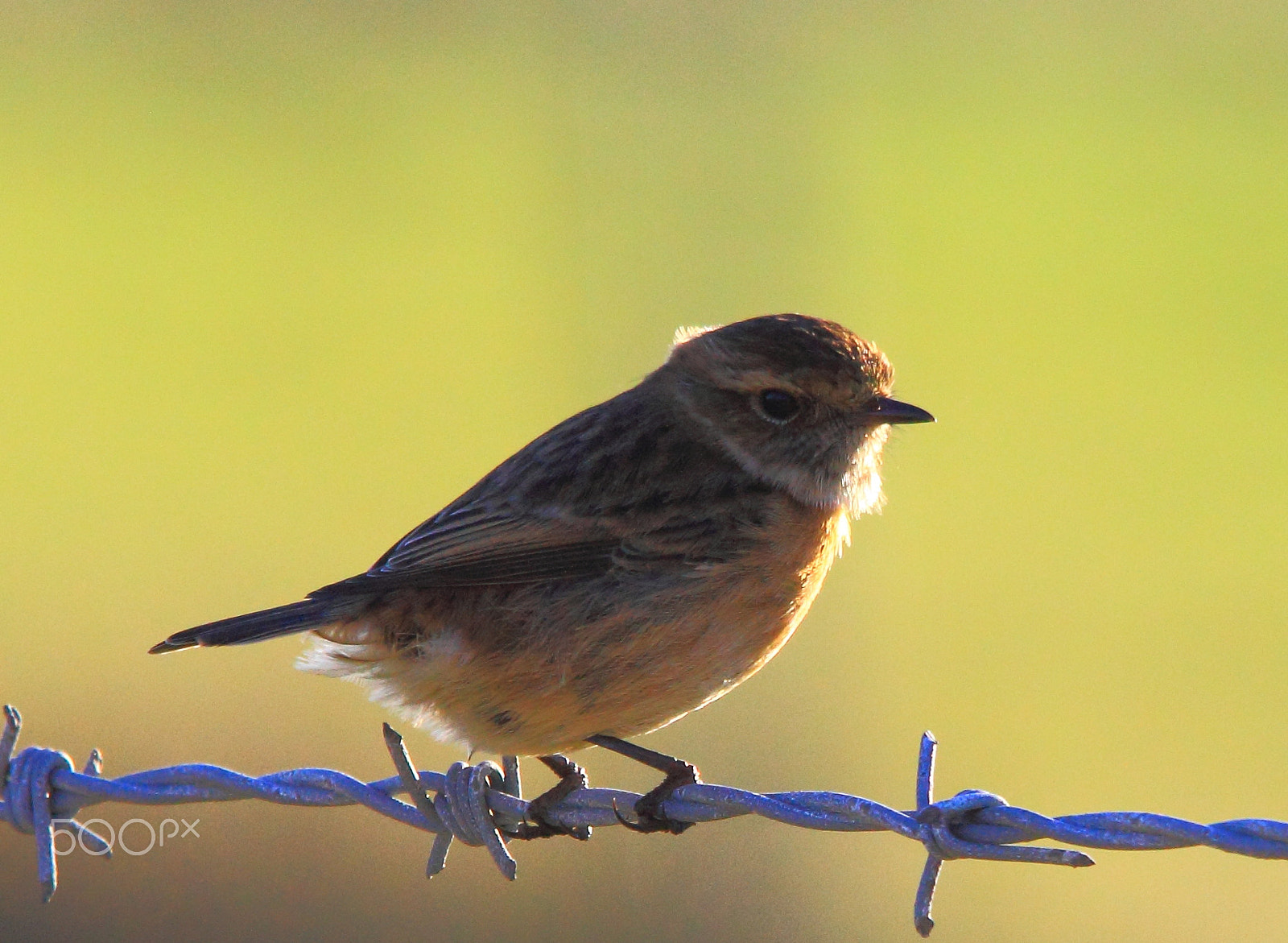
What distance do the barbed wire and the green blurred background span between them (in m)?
2.08

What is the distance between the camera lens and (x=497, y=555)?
4504mm

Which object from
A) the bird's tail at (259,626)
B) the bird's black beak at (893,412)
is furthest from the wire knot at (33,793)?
the bird's black beak at (893,412)

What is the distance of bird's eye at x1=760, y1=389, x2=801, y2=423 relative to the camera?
4.99 m

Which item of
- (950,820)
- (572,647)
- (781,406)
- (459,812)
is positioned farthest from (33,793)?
(781,406)

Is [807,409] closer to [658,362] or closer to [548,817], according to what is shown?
[548,817]

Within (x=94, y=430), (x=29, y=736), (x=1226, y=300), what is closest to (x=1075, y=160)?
(x=1226, y=300)

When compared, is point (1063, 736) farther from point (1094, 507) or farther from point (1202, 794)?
point (1094, 507)

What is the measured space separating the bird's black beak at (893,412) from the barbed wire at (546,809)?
57.4 inches

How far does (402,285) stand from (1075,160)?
9.37 meters

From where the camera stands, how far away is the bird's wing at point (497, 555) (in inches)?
174

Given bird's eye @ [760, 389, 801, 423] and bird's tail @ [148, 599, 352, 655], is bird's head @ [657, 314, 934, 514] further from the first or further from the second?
bird's tail @ [148, 599, 352, 655]

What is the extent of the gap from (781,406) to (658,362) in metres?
9.16

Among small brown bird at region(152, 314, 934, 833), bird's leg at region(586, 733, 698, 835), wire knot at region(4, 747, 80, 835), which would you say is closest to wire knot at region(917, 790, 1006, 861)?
bird's leg at region(586, 733, 698, 835)
